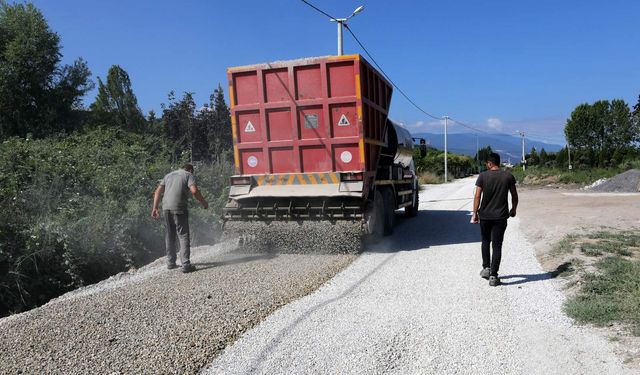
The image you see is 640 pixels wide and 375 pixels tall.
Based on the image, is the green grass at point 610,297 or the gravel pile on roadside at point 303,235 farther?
the gravel pile on roadside at point 303,235

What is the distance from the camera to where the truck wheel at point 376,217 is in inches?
332

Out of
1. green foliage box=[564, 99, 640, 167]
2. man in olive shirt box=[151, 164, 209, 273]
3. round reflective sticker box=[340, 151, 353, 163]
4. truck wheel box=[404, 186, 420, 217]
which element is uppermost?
green foliage box=[564, 99, 640, 167]

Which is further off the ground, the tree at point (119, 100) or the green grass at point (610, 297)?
the tree at point (119, 100)

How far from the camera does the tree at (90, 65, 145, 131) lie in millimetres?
37844

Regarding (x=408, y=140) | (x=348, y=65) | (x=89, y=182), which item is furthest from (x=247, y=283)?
(x=408, y=140)

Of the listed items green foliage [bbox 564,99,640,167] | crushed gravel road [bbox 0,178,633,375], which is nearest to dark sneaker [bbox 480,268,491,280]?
crushed gravel road [bbox 0,178,633,375]

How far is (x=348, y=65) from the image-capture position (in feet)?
27.8

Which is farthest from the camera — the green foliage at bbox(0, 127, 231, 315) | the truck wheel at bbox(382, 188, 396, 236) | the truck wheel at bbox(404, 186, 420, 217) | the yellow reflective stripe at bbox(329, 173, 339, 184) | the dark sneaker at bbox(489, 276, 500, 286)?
the truck wheel at bbox(404, 186, 420, 217)

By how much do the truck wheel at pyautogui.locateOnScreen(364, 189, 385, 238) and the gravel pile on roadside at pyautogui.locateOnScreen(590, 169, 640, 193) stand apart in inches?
714

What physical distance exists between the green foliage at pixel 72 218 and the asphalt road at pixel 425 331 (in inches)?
199

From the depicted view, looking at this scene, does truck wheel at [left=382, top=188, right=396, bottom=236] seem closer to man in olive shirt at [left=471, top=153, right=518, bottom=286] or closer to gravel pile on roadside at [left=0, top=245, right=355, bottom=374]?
gravel pile on roadside at [left=0, top=245, right=355, bottom=374]

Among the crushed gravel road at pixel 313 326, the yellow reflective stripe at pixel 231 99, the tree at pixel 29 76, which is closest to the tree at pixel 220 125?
the tree at pixel 29 76

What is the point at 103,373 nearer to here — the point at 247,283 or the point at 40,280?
the point at 247,283

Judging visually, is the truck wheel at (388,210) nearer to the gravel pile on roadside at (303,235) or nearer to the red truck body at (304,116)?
the red truck body at (304,116)
